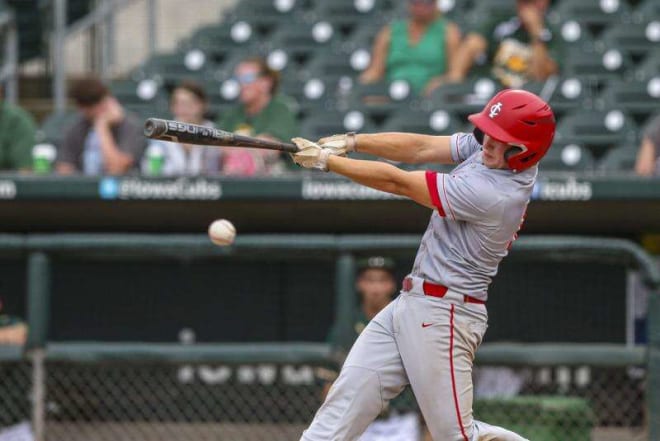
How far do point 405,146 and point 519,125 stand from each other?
1.89 ft

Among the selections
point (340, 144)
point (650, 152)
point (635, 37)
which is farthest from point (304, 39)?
point (340, 144)

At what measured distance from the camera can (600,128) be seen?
7.87 meters

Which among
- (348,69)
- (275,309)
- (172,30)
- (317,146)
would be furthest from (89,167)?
(172,30)

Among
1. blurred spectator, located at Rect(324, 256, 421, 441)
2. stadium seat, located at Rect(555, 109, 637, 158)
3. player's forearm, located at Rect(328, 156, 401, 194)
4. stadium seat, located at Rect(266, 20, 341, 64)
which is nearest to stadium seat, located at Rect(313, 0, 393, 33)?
stadium seat, located at Rect(266, 20, 341, 64)

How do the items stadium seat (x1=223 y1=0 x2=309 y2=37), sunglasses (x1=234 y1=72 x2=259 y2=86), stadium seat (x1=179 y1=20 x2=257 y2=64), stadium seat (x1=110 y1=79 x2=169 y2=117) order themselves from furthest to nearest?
1. stadium seat (x1=223 y1=0 x2=309 y2=37)
2. stadium seat (x1=179 y1=20 x2=257 y2=64)
3. stadium seat (x1=110 y1=79 x2=169 y2=117)
4. sunglasses (x1=234 y1=72 x2=259 y2=86)

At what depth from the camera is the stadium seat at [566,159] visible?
→ 738 cm

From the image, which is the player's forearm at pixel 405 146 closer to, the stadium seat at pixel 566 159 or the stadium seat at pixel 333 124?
the stadium seat at pixel 566 159

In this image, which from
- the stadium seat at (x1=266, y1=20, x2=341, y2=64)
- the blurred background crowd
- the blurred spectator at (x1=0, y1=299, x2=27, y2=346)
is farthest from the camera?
the stadium seat at (x1=266, y1=20, x2=341, y2=64)

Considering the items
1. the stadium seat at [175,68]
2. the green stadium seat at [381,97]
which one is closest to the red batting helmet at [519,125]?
the green stadium seat at [381,97]

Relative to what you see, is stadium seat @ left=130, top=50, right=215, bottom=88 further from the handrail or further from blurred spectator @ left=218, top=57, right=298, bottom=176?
the handrail

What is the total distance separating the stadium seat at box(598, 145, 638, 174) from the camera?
748 centimetres

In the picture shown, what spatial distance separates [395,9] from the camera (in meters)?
9.87

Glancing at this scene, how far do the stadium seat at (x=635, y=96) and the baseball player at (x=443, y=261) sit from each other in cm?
353

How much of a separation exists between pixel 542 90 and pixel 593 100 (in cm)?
48
